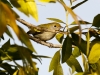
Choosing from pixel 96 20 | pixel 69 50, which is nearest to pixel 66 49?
pixel 69 50

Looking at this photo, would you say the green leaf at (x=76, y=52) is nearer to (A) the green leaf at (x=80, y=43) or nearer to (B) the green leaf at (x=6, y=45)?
(A) the green leaf at (x=80, y=43)

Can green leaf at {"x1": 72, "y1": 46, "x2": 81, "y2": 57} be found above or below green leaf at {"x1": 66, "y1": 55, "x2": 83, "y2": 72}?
above

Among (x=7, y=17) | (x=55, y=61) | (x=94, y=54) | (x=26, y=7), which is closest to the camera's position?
(x=7, y=17)

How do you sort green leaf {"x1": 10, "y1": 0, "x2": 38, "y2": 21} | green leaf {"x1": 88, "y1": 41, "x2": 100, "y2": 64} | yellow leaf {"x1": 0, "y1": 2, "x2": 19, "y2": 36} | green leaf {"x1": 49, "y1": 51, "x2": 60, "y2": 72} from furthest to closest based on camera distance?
green leaf {"x1": 49, "y1": 51, "x2": 60, "y2": 72} < green leaf {"x1": 88, "y1": 41, "x2": 100, "y2": 64} < green leaf {"x1": 10, "y1": 0, "x2": 38, "y2": 21} < yellow leaf {"x1": 0, "y1": 2, "x2": 19, "y2": 36}

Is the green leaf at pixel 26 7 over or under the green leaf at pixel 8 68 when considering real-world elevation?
over

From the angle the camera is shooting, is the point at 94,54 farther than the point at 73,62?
No

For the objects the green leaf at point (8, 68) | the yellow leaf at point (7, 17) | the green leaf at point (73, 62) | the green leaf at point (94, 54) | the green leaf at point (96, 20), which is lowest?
the green leaf at point (73, 62)

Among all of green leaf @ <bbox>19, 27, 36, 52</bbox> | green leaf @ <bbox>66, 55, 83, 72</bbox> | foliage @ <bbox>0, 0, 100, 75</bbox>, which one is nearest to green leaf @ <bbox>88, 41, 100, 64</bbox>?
foliage @ <bbox>0, 0, 100, 75</bbox>

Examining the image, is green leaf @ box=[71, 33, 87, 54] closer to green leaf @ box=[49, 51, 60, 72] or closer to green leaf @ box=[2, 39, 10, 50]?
green leaf @ box=[49, 51, 60, 72]

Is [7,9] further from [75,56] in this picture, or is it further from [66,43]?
[75,56]

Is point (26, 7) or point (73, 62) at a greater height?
point (26, 7)

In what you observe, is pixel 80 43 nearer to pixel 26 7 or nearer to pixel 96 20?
pixel 96 20

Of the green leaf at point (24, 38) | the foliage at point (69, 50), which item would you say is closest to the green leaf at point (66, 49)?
the foliage at point (69, 50)

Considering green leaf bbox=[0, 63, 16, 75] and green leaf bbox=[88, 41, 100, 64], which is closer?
green leaf bbox=[88, 41, 100, 64]
